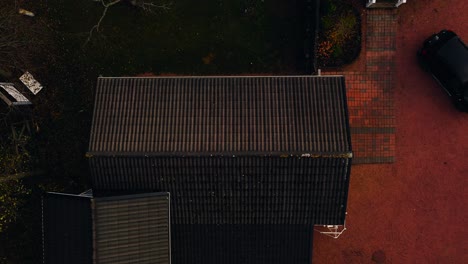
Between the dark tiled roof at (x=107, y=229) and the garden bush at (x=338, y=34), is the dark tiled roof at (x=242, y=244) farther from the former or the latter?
the garden bush at (x=338, y=34)

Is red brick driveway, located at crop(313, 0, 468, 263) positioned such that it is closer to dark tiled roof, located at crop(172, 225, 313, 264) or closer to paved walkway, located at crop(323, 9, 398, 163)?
paved walkway, located at crop(323, 9, 398, 163)

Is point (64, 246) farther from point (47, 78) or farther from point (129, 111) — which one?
point (47, 78)

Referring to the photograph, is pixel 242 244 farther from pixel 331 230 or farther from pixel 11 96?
pixel 11 96

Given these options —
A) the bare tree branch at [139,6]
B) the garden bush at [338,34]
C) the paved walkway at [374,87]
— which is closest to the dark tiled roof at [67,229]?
the bare tree branch at [139,6]

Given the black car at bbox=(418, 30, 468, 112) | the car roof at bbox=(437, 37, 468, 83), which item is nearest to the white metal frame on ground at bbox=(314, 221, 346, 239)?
the black car at bbox=(418, 30, 468, 112)

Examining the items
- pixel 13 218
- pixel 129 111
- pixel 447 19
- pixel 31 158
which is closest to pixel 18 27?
pixel 31 158

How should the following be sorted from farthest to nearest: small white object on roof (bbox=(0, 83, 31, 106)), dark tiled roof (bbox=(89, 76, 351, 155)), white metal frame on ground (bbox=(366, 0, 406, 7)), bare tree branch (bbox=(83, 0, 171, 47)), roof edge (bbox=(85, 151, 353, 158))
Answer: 1. bare tree branch (bbox=(83, 0, 171, 47))
2. small white object on roof (bbox=(0, 83, 31, 106))
3. white metal frame on ground (bbox=(366, 0, 406, 7))
4. dark tiled roof (bbox=(89, 76, 351, 155))
5. roof edge (bbox=(85, 151, 353, 158))
